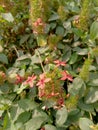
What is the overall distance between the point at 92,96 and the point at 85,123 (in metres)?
0.13

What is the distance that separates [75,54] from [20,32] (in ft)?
0.99

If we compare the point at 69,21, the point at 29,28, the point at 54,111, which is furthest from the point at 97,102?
the point at 29,28

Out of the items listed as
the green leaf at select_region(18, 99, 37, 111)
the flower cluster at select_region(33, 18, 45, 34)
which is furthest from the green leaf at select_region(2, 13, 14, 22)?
the green leaf at select_region(18, 99, 37, 111)

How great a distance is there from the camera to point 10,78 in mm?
1406

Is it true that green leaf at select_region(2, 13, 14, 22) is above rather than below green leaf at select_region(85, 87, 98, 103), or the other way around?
above

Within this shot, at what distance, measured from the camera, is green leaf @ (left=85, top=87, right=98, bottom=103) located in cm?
132

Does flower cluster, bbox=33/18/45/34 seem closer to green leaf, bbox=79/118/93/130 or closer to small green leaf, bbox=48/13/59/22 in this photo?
small green leaf, bbox=48/13/59/22

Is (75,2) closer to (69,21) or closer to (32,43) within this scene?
(69,21)

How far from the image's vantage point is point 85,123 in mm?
1241

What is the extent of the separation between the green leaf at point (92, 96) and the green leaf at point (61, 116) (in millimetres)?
105

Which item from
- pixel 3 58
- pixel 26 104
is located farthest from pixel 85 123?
pixel 3 58

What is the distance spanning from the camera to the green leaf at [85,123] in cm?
123

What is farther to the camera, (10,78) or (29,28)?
(29,28)

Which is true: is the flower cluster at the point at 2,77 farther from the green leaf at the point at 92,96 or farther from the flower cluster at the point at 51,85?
the green leaf at the point at 92,96
